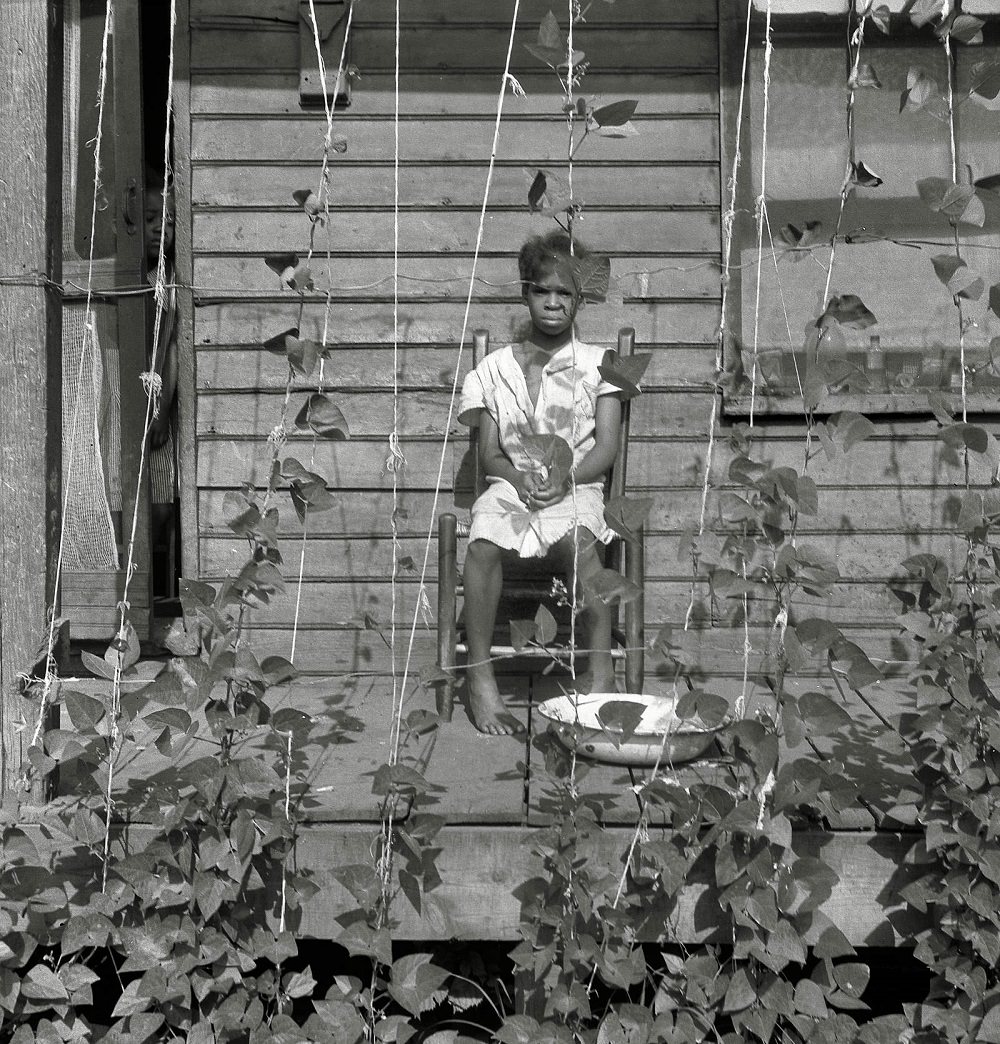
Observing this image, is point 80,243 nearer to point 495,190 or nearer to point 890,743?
point 495,190

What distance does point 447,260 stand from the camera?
11.7 feet

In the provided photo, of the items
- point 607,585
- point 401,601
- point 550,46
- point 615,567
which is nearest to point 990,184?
point 550,46

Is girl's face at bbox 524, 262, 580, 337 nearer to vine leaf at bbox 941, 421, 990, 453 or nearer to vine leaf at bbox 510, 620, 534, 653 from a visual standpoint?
vine leaf at bbox 941, 421, 990, 453

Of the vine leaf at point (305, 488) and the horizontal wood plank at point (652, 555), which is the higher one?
the vine leaf at point (305, 488)

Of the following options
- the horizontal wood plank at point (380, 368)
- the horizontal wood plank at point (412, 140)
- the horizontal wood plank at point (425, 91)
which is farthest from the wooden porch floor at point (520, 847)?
the horizontal wood plank at point (425, 91)

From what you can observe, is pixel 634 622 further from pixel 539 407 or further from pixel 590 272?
pixel 590 272

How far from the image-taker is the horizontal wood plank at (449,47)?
3533mm

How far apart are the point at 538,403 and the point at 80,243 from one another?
160 cm

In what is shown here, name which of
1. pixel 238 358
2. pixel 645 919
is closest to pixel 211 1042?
pixel 645 919

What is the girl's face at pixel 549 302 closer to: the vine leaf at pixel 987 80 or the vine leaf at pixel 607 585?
the vine leaf at pixel 987 80

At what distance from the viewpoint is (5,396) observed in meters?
2.20

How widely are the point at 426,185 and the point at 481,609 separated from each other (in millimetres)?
1429

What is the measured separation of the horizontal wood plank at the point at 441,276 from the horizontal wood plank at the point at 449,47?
0.58 metres

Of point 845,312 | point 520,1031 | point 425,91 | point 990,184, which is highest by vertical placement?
point 425,91
